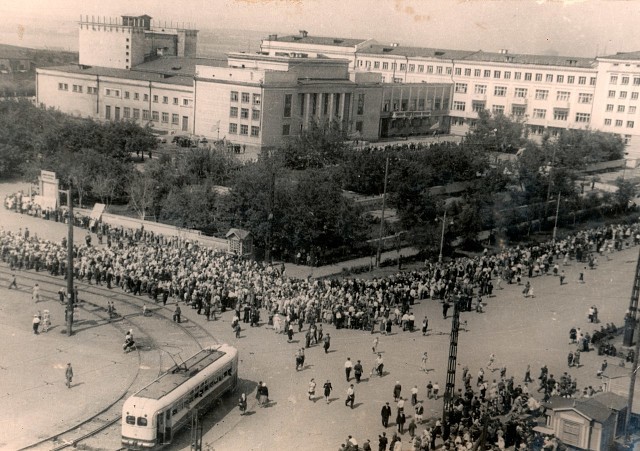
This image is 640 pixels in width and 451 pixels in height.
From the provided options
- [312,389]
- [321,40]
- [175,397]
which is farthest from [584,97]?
[175,397]

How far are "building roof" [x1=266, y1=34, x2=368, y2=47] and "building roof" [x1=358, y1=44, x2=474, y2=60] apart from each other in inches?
70.0

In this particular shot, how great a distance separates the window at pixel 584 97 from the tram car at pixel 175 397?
258 ft

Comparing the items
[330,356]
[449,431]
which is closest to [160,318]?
[330,356]

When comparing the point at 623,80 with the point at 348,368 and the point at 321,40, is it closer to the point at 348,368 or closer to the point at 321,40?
the point at 321,40

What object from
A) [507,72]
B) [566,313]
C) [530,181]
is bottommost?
[566,313]

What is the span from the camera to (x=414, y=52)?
10500 centimetres

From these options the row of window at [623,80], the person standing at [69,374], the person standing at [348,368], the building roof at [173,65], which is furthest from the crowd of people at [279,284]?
the building roof at [173,65]

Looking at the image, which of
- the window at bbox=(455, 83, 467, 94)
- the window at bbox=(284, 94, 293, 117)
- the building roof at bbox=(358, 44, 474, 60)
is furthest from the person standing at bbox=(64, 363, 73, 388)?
the building roof at bbox=(358, 44, 474, 60)

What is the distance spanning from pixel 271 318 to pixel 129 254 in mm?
9235

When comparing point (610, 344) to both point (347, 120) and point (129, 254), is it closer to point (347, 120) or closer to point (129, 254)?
point (129, 254)

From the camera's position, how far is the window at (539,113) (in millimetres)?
96338

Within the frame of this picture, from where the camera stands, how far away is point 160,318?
31.9 metres

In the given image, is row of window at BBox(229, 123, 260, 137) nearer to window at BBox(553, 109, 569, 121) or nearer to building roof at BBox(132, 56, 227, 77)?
building roof at BBox(132, 56, 227, 77)

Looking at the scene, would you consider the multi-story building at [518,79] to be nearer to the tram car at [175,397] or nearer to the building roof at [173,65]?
the building roof at [173,65]
